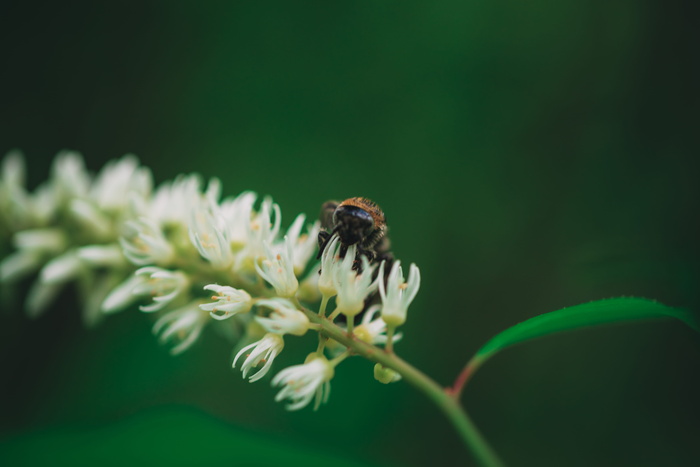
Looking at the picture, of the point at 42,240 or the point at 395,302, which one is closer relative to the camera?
the point at 395,302

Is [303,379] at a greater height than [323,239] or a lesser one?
lesser

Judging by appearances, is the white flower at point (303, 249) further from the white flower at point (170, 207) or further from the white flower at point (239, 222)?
the white flower at point (170, 207)

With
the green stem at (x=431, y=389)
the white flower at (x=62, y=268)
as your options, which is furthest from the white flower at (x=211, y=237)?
the white flower at (x=62, y=268)

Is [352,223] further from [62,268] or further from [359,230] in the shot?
[62,268]

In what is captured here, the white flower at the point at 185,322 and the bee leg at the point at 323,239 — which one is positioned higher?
the bee leg at the point at 323,239

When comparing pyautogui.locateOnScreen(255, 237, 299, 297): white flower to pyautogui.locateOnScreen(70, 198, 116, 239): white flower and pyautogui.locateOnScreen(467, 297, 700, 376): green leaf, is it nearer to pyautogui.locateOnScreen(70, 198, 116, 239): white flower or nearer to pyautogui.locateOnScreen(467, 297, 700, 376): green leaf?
pyautogui.locateOnScreen(467, 297, 700, 376): green leaf

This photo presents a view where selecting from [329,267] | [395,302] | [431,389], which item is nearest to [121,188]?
[329,267]

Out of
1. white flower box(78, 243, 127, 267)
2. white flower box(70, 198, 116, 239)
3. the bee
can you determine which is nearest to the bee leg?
the bee
